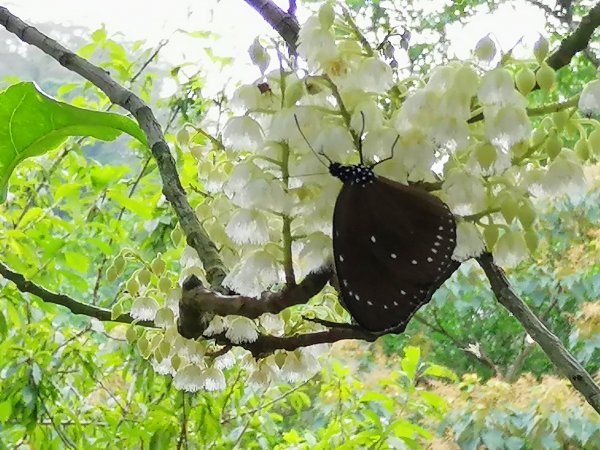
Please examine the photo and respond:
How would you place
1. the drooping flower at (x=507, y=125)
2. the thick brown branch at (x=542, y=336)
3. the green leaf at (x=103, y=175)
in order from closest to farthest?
the drooping flower at (x=507, y=125), the thick brown branch at (x=542, y=336), the green leaf at (x=103, y=175)

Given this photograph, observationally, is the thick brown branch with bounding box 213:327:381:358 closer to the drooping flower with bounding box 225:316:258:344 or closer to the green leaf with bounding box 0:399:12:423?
the drooping flower with bounding box 225:316:258:344

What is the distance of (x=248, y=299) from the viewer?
0.30 meters

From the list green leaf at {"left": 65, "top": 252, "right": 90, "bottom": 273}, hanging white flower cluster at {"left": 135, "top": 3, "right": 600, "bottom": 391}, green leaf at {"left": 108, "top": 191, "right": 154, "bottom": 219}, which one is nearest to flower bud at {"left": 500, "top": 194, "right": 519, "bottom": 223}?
hanging white flower cluster at {"left": 135, "top": 3, "right": 600, "bottom": 391}

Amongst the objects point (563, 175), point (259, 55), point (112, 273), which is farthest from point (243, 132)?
point (112, 273)

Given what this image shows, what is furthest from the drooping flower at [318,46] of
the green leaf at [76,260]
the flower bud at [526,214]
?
the green leaf at [76,260]

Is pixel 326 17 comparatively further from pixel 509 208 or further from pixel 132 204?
pixel 132 204

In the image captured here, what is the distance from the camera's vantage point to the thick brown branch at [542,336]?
407 millimetres

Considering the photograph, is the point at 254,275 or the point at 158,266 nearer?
the point at 254,275

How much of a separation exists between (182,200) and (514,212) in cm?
17

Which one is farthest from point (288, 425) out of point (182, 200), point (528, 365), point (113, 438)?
point (182, 200)

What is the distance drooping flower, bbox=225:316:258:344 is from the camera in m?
0.38

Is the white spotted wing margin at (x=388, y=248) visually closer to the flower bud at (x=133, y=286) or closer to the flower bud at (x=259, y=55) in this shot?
the flower bud at (x=259, y=55)

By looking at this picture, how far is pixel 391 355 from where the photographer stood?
1.71m

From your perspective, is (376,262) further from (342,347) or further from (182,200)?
(342,347)
